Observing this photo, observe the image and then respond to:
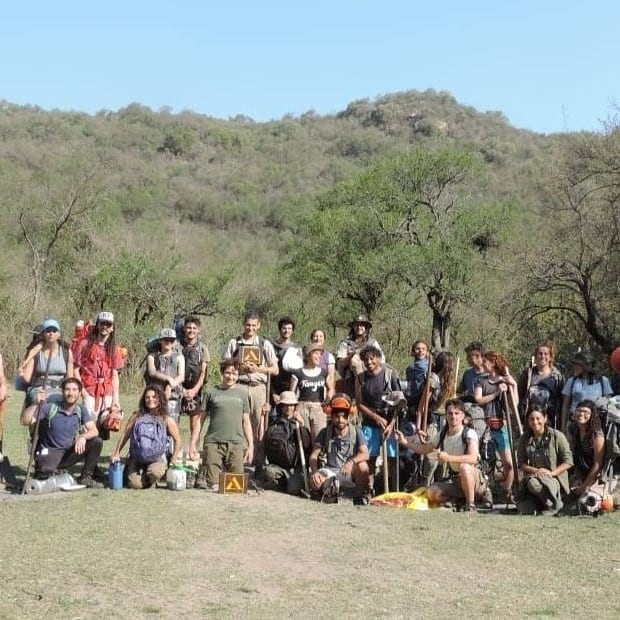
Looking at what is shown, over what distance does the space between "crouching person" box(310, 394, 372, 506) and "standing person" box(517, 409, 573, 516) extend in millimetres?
1512

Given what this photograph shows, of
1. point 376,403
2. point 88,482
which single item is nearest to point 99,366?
point 88,482

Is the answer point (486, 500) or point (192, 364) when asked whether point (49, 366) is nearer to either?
point (192, 364)

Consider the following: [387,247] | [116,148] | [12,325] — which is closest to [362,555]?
→ [12,325]

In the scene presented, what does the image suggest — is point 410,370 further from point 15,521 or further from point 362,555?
point 15,521

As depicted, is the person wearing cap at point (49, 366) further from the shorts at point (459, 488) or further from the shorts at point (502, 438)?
the shorts at point (502, 438)

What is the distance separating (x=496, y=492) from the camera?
9.64 m

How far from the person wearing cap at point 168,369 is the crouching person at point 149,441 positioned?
0.16 metres

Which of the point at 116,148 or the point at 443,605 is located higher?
the point at 116,148

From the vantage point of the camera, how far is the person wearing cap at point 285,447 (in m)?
9.67

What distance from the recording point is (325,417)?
393 inches

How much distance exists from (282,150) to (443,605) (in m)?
66.2

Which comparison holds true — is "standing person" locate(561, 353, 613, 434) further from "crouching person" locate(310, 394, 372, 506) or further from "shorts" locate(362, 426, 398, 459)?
"crouching person" locate(310, 394, 372, 506)

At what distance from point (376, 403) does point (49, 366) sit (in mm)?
3260

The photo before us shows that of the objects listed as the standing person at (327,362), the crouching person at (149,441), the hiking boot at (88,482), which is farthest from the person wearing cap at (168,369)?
the standing person at (327,362)
